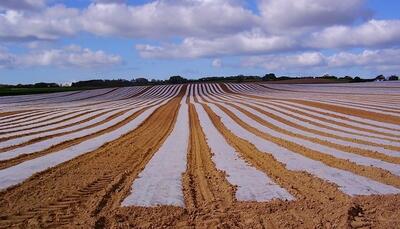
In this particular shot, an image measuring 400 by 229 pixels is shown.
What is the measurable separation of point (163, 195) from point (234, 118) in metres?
19.5

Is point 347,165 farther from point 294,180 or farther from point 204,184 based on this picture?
point 204,184

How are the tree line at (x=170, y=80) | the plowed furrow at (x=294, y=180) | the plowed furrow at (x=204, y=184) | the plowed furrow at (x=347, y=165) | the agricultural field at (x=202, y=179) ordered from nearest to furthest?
the agricultural field at (x=202, y=179) → the plowed furrow at (x=204, y=184) → the plowed furrow at (x=294, y=180) → the plowed furrow at (x=347, y=165) → the tree line at (x=170, y=80)

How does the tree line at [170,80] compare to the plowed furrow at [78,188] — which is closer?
the plowed furrow at [78,188]

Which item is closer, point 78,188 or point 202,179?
point 78,188

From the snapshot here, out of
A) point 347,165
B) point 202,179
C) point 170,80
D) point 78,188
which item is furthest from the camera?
point 170,80

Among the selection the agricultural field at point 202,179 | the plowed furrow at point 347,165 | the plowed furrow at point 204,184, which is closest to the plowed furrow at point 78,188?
the agricultural field at point 202,179

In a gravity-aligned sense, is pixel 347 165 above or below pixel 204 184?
below

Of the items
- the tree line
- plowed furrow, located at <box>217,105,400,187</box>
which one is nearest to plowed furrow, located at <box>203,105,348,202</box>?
plowed furrow, located at <box>217,105,400,187</box>

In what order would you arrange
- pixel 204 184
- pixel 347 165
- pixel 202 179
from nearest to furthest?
pixel 204 184 → pixel 202 179 → pixel 347 165

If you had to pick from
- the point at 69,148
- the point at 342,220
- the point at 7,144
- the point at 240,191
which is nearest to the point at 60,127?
the point at 7,144

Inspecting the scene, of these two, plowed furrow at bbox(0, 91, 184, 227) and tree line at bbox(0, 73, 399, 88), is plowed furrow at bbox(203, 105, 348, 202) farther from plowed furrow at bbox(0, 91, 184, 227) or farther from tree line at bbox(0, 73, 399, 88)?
tree line at bbox(0, 73, 399, 88)

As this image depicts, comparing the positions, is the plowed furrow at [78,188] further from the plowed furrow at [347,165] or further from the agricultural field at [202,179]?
the plowed furrow at [347,165]

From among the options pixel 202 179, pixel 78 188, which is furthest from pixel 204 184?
pixel 78 188

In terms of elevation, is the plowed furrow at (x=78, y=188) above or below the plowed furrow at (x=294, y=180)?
above
